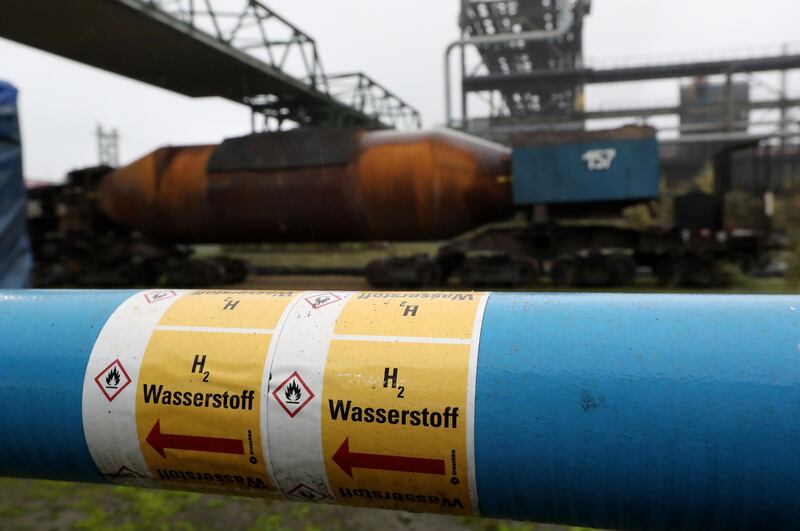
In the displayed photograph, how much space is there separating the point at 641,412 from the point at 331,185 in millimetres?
8676

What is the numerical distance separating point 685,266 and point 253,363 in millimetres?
10574

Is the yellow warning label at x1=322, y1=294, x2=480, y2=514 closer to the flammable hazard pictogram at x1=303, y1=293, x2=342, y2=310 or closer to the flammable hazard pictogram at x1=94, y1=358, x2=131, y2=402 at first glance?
the flammable hazard pictogram at x1=303, y1=293, x2=342, y2=310

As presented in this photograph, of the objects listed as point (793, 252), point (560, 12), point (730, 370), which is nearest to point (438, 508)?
point (730, 370)

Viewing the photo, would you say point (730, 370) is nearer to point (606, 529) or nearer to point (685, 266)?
point (606, 529)

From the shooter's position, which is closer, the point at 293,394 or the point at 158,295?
the point at 293,394

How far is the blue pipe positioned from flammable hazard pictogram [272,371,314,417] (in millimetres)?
231

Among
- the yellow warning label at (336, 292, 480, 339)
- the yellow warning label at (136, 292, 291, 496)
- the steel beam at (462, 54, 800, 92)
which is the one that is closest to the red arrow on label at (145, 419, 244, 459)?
the yellow warning label at (136, 292, 291, 496)

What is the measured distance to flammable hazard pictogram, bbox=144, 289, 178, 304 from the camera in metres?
2.40

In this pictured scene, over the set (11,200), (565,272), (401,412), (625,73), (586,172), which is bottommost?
(565,272)

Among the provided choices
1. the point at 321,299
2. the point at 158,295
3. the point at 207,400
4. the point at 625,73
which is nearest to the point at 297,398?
the point at 207,400

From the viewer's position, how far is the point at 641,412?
1680 millimetres

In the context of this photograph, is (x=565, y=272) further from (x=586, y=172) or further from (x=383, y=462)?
(x=383, y=462)

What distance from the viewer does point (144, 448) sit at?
2.13 metres

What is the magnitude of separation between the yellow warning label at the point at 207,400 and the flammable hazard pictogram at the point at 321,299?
13 centimetres
